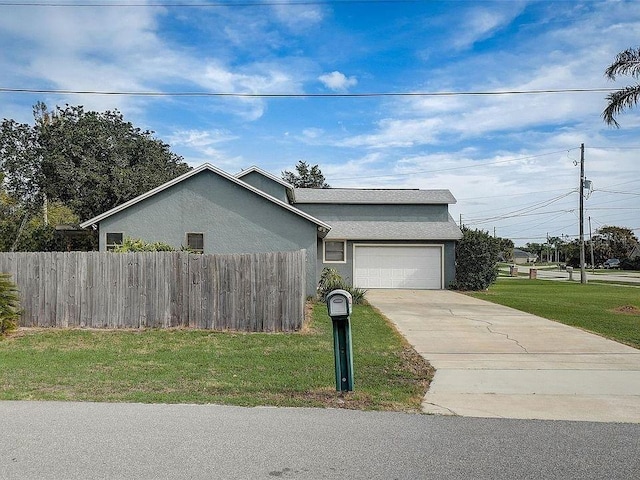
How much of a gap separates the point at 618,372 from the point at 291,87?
457 inches

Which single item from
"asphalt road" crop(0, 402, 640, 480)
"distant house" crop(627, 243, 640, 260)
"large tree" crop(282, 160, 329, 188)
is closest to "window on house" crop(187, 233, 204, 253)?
"asphalt road" crop(0, 402, 640, 480)

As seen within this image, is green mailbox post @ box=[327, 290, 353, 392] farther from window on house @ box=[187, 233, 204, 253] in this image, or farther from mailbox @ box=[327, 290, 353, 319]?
window on house @ box=[187, 233, 204, 253]

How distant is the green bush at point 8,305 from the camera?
36.8 feet

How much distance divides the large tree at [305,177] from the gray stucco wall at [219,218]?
3287 cm

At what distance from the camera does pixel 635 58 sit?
53.2ft

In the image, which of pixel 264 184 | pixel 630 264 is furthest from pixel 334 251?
pixel 630 264

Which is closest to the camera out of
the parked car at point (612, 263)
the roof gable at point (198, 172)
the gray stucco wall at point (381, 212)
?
the roof gable at point (198, 172)

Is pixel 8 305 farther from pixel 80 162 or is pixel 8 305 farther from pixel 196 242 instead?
pixel 80 162

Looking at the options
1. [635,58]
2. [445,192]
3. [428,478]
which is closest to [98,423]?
[428,478]

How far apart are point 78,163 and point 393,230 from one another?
19.3 meters

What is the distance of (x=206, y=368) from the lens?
807cm

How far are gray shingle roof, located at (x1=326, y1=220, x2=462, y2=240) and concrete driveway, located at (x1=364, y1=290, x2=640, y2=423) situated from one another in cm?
1132

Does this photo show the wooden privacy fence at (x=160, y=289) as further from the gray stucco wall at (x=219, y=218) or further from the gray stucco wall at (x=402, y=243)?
the gray stucco wall at (x=402, y=243)

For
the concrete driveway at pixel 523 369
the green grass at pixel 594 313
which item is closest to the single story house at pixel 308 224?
the green grass at pixel 594 313
